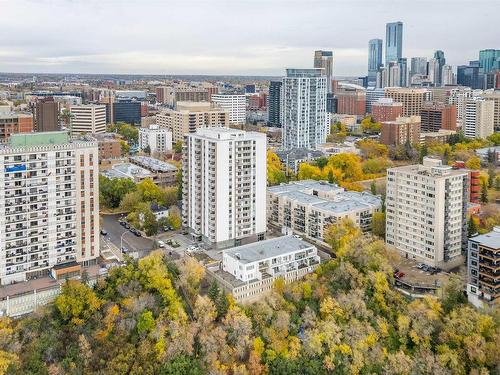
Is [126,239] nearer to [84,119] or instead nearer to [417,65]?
[84,119]

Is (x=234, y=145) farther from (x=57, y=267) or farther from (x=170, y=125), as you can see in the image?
(x=170, y=125)

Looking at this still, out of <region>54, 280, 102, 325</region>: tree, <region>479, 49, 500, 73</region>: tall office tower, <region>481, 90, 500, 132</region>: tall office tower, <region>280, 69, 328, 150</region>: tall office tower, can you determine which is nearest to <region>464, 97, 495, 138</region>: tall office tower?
<region>481, 90, 500, 132</region>: tall office tower

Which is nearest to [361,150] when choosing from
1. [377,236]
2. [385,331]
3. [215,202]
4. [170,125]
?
[170,125]

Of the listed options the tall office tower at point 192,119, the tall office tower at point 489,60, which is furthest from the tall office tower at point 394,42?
the tall office tower at point 192,119

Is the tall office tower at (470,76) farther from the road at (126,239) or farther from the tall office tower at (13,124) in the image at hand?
the road at (126,239)

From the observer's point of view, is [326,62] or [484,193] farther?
[326,62]

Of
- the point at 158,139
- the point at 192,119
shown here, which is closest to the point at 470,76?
the point at 192,119

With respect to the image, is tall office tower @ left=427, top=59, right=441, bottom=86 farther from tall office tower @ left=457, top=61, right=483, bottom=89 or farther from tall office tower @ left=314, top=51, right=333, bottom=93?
tall office tower @ left=314, top=51, right=333, bottom=93

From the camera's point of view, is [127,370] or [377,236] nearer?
[127,370]
